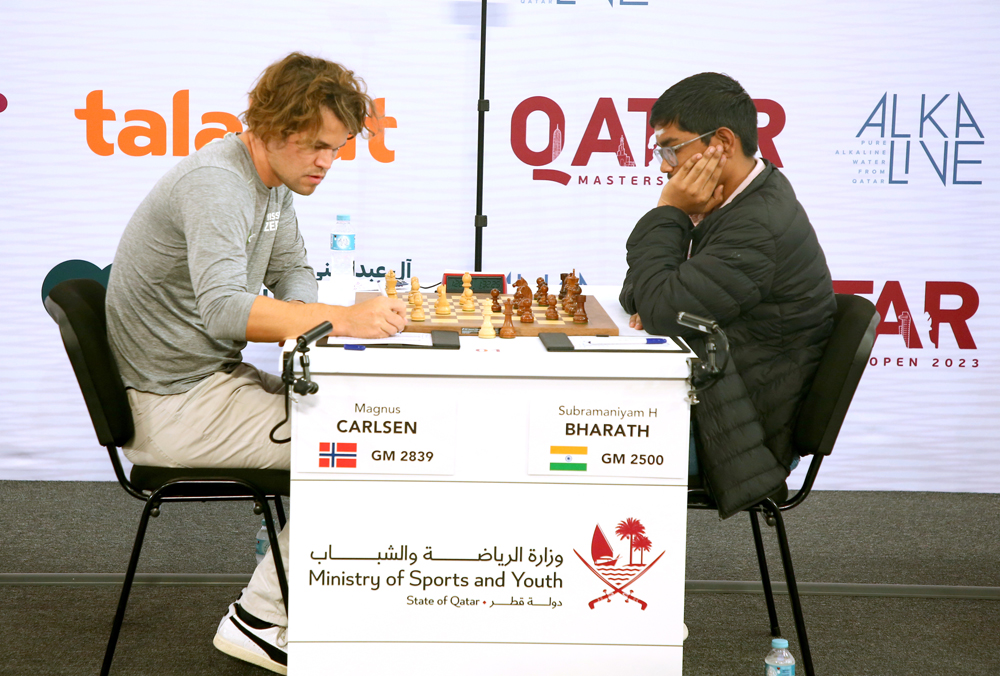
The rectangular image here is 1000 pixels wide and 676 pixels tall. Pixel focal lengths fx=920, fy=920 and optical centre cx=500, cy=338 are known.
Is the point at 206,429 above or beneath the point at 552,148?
beneath

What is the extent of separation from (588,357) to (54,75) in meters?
2.73

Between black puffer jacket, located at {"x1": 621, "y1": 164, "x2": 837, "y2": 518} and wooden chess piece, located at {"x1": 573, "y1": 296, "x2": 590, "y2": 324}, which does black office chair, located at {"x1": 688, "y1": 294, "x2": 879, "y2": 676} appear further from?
wooden chess piece, located at {"x1": 573, "y1": 296, "x2": 590, "y2": 324}

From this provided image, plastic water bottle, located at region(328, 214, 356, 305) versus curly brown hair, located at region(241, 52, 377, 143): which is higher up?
curly brown hair, located at region(241, 52, 377, 143)

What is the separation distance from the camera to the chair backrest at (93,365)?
6.23 feet

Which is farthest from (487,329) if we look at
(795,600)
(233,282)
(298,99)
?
(795,600)

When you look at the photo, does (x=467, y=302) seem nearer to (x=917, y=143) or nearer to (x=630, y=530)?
(x=630, y=530)

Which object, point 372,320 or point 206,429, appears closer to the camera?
point 372,320

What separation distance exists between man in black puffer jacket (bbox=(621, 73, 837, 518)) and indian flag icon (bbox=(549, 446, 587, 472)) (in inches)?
11.7

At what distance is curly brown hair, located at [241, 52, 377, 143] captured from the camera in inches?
78.3

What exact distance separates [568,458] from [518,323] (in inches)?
17.0

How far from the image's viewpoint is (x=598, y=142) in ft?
12.0

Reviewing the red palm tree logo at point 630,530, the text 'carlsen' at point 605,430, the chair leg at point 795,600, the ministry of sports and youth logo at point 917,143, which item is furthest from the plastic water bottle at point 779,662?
Result: the ministry of sports and youth logo at point 917,143

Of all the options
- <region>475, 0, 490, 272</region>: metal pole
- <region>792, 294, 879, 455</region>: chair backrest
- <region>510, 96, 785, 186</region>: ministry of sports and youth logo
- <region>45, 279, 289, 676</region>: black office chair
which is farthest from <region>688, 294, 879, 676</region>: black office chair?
<region>475, 0, 490, 272</region>: metal pole

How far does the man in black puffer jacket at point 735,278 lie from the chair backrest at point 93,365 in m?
1.14
